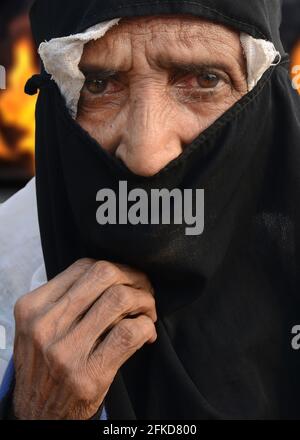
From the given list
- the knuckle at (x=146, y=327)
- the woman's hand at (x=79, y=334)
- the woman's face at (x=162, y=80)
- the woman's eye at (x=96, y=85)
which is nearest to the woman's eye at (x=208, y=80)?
the woman's face at (x=162, y=80)

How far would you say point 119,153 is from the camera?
6.40ft

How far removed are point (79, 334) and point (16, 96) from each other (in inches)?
173

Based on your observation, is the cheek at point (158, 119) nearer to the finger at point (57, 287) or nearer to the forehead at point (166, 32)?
the forehead at point (166, 32)

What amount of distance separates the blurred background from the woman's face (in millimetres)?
3576


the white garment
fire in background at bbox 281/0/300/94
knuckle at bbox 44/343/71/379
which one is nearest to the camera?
knuckle at bbox 44/343/71/379

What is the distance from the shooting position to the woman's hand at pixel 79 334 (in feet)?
6.15

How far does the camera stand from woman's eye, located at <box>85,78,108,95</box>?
2066mm

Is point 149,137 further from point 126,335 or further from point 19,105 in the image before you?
point 19,105

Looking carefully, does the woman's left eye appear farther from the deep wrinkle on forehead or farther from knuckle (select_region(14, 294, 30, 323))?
knuckle (select_region(14, 294, 30, 323))

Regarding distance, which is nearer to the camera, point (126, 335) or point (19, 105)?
point (126, 335)

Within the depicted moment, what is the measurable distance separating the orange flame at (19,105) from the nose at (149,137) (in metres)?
4.04

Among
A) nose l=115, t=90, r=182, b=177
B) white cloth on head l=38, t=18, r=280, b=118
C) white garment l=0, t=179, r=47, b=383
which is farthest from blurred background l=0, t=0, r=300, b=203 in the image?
nose l=115, t=90, r=182, b=177

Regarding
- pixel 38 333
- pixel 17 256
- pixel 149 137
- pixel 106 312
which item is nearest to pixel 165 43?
pixel 149 137

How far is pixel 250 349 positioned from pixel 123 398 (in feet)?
1.28
